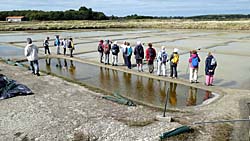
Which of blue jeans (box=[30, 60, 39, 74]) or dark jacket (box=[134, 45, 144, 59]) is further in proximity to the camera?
dark jacket (box=[134, 45, 144, 59])

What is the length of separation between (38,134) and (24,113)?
1.54m

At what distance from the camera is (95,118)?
743cm

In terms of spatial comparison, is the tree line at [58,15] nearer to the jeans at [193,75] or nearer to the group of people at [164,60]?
the group of people at [164,60]

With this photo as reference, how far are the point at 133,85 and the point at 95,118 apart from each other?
4.33 m

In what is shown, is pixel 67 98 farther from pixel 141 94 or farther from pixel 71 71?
pixel 71 71

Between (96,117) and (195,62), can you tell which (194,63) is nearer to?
(195,62)

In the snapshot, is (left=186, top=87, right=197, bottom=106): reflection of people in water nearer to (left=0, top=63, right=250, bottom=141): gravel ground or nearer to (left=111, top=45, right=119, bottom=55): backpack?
(left=0, top=63, right=250, bottom=141): gravel ground

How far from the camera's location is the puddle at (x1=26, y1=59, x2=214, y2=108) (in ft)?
31.6

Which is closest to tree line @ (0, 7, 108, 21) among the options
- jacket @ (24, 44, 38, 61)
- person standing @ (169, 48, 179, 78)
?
jacket @ (24, 44, 38, 61)

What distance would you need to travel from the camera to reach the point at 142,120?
731cm

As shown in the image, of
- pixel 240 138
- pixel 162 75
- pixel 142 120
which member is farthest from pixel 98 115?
pixel 162 75

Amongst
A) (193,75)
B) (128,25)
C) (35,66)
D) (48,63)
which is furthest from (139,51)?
(128,25)

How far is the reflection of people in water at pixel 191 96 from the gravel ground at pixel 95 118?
0.70m

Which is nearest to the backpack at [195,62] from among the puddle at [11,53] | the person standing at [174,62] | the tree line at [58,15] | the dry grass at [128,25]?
the person standing at [174,62]
